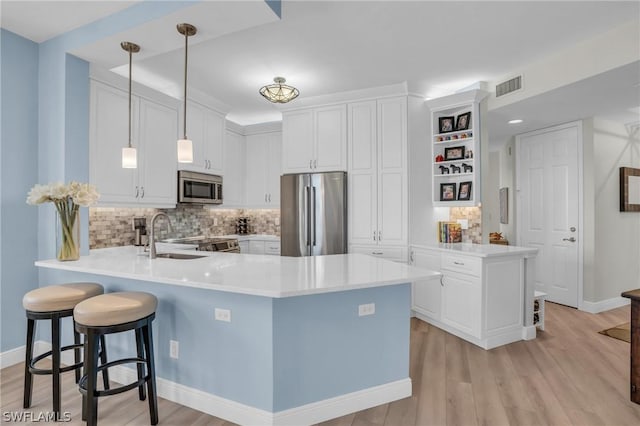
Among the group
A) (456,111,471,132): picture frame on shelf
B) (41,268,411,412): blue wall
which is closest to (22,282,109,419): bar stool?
(41,268,411,412): blue wall

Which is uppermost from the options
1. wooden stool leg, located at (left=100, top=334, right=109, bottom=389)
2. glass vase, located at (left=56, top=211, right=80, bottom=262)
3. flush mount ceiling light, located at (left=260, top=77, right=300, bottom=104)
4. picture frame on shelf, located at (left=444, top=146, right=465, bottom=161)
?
flush mount ceiling light, located at (left=260, top=77, right=300, bottom=104)

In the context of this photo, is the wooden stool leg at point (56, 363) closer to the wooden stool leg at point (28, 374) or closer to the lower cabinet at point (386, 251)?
the wooden stool leg at point (28, 374)

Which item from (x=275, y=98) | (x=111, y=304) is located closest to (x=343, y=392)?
(x=111, y=304)

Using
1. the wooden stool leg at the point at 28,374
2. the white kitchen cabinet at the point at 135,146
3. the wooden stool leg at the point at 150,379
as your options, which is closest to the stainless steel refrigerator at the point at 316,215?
the white kitchen cabinet at the point at 135,146

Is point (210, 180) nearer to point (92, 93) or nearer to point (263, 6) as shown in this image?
point (92, 93)

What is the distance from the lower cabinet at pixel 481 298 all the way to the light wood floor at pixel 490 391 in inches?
5.6

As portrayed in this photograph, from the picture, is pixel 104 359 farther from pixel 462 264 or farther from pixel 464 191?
pixel 464 191

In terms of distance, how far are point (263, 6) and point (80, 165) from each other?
2.08 meters

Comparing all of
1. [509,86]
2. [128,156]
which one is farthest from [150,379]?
[509,86]

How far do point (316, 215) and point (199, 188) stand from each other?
1588mm

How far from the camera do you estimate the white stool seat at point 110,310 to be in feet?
6.14

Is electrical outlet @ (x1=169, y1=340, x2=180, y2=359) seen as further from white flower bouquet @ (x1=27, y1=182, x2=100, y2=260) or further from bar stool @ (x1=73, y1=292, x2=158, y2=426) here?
white flower bouquet @ (x1=27, y1=182, x2=100, y2=260)

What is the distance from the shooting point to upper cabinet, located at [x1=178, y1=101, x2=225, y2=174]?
4405 mm

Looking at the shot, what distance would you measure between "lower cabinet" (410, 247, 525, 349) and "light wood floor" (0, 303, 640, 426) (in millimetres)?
143
